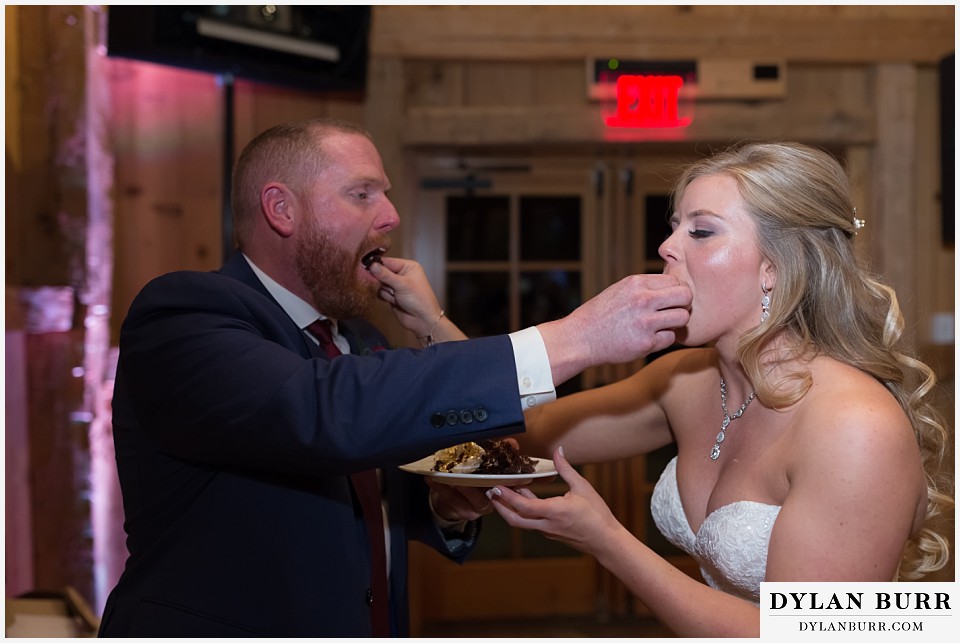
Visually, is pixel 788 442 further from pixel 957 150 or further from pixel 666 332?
pixel 957 150

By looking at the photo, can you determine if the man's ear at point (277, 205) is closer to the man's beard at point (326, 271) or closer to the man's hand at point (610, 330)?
the man's beard at point (326, 271)

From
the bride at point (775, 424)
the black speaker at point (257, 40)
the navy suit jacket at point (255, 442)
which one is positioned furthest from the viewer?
the black speaker at point (257, 40)

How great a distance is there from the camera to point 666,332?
1.58 m

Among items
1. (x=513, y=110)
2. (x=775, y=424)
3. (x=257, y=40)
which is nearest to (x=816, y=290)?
(x=775, y=424)

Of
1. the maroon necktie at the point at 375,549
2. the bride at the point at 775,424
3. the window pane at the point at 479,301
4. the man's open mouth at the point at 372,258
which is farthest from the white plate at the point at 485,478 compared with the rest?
the window pane at the point at 479,301

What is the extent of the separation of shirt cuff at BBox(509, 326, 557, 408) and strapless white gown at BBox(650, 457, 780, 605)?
0.56 meters

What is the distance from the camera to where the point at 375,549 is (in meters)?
1.86

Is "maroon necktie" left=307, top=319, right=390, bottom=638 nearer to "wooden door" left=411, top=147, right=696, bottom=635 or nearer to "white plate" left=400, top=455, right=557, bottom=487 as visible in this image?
"white plate" left=400, top=455, right=557, bottom=487

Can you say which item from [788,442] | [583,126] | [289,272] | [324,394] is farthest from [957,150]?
[324,394]

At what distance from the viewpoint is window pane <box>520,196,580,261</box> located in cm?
473

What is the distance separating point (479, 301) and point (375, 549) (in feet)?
9.59

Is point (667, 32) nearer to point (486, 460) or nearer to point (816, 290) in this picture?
point (816, 290)

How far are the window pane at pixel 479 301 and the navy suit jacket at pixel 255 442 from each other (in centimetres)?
278

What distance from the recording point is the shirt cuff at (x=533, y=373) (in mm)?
1441
